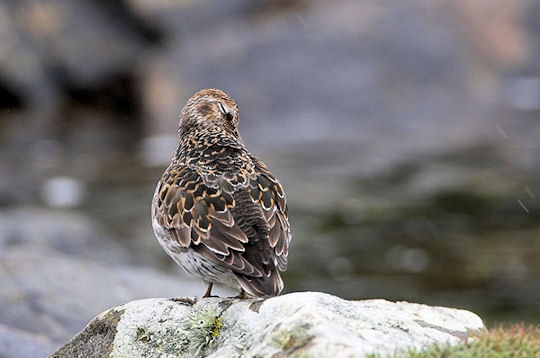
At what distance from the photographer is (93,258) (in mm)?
12156

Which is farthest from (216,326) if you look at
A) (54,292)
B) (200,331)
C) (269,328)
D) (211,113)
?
(54,292)

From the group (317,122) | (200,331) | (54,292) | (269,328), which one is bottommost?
(269,328)

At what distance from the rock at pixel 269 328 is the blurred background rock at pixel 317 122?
7.01 m

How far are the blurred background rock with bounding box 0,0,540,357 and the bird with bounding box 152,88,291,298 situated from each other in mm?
6372

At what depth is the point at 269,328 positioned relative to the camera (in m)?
4.80

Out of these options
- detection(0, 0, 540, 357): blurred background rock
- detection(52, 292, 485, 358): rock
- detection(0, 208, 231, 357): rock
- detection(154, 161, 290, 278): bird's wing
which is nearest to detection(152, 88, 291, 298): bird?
detection(154, 161, 290, 278): bird's wing

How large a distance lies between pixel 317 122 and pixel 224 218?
55.7 ft

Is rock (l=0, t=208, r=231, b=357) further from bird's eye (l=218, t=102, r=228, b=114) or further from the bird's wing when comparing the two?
bird's eye (l=218, t=102, r=228, b=114)

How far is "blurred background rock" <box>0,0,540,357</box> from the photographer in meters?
14.2

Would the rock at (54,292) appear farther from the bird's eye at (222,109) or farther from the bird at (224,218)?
the bird's eye at (222,109)

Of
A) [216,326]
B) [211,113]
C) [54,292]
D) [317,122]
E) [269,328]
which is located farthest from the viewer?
[317,122]

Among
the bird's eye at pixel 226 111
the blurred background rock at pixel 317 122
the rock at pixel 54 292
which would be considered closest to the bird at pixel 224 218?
the bird's eye at pixel 226 111

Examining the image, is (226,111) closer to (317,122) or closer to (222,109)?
(222,109)

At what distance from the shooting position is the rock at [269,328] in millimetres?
4527
